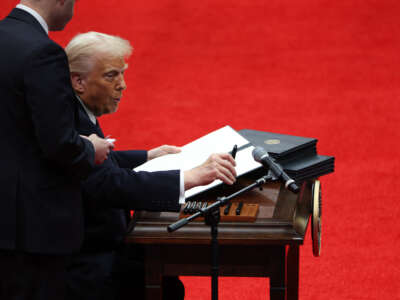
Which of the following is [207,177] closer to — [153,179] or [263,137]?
[153,179]

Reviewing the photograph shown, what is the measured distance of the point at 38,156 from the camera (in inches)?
64.6

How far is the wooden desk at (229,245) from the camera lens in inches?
69.9

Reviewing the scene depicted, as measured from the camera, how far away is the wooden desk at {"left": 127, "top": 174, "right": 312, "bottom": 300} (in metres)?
1.78

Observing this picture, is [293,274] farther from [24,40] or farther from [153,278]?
[24,40]

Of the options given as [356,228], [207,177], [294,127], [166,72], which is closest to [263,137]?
[207,177]

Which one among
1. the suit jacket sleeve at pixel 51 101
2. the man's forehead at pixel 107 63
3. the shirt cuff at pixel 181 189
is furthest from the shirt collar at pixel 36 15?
the shirt cuff at pixel 181 189

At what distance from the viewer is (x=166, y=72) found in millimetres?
5785

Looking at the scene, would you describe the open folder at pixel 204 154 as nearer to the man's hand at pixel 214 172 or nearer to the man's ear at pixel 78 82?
the man's hand at pixel 214 172

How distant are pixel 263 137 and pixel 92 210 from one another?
680mm

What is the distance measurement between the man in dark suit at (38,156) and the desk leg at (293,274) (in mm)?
872

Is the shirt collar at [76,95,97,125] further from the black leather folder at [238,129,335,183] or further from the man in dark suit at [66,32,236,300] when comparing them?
the black leather folder at [238,129,335,183]

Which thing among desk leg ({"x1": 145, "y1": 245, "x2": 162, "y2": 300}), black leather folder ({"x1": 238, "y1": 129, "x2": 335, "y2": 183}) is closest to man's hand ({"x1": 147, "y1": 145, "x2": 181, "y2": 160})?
black leather folder ({"x1": 238, "y1": 129, "x2": 335, "y2": 183})

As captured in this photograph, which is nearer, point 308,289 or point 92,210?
point 92,210

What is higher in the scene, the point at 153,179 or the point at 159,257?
the point at 153,179
